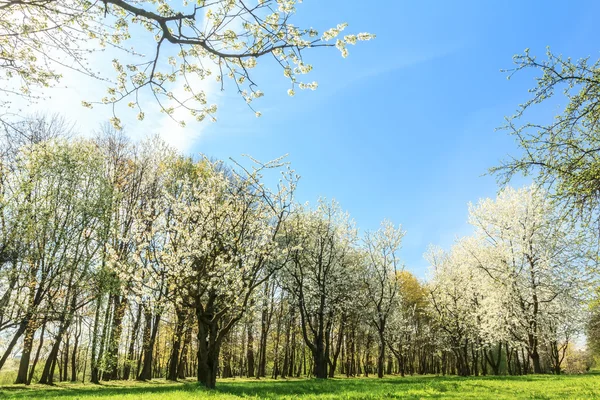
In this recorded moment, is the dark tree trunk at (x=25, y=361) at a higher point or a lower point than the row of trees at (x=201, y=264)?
lower

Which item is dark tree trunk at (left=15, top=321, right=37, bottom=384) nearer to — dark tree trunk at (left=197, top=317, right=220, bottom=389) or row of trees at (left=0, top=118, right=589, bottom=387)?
row of trees at (left=0, top=118, right=589, bottom=387)

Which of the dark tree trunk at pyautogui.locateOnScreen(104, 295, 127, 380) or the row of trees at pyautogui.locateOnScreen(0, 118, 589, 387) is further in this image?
the dark tree trunk at pyautogui.locateOnScreen(104, 295, 127, 380)

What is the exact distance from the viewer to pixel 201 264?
1794 centimetres

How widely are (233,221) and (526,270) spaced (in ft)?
94.9

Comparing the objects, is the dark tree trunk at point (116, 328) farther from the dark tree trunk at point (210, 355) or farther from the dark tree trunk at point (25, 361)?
the dark tree trunk at point (210, 355)

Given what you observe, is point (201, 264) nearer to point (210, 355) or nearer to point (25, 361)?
point (210, 355)

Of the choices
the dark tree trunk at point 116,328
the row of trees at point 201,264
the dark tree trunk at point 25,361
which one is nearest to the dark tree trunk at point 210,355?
the row of trees at point 201,264

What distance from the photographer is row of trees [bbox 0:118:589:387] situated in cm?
1864

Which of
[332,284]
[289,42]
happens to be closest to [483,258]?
[332,284]

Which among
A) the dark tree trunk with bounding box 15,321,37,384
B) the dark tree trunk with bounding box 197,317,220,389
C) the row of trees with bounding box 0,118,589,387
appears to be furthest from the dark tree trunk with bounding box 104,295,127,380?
the dark tree trunk with bounding box 197,317,220,389

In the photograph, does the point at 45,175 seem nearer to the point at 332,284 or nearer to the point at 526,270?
the point at 332,284

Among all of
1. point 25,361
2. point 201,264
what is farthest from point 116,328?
point 201,264

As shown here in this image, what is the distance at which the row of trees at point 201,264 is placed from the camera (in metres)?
18.6

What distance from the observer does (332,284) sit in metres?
32.9
